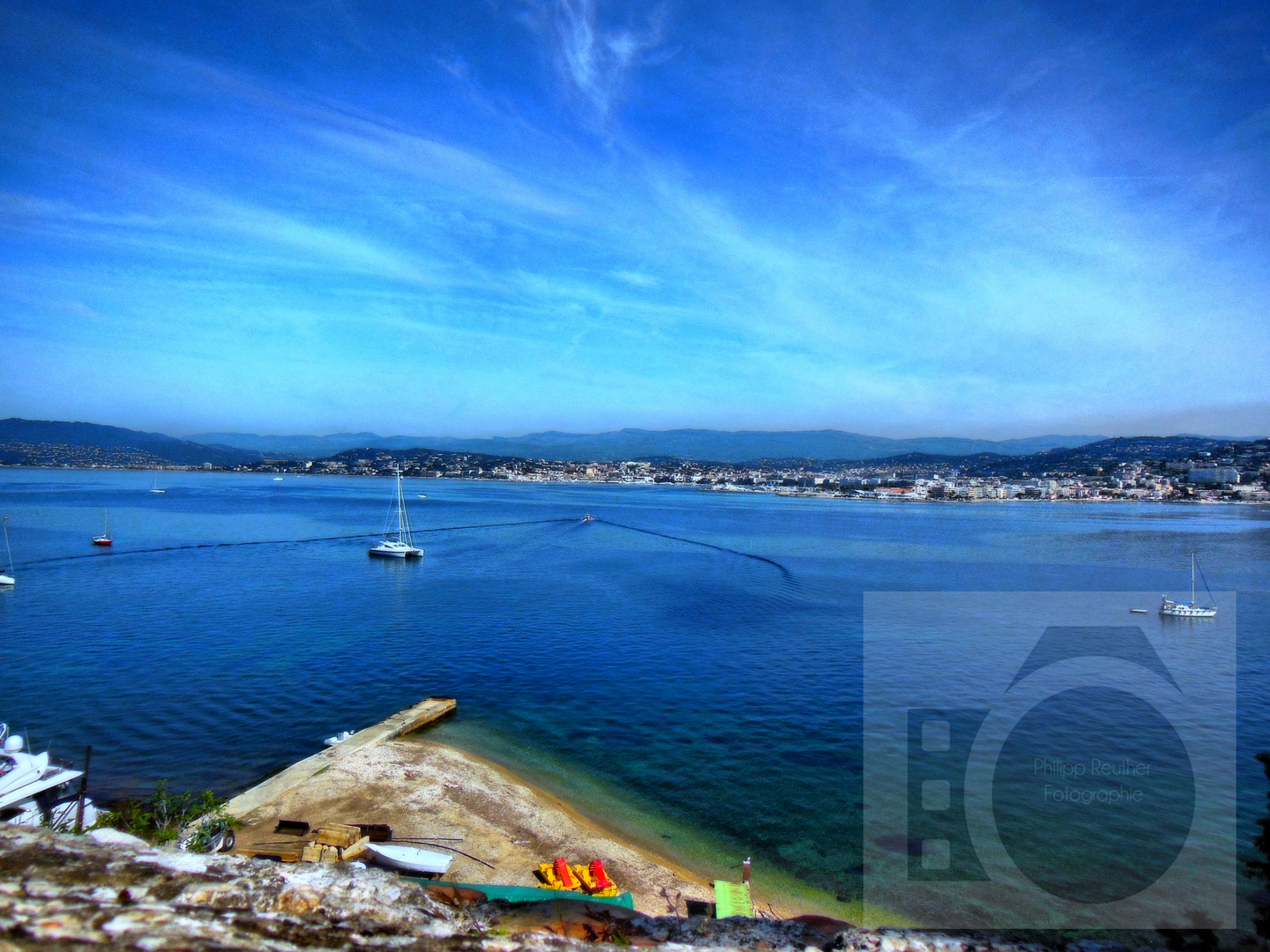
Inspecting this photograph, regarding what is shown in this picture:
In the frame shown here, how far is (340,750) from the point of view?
48.4 feet

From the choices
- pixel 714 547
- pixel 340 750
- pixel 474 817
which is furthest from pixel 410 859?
pixel 714 547

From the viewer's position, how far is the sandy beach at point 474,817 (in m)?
10.6

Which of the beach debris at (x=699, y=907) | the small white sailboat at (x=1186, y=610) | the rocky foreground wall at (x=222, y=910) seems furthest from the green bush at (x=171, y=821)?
the small white sailboat at (x=1186, y=610)

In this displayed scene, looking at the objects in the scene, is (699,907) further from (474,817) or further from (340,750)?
(340,750)

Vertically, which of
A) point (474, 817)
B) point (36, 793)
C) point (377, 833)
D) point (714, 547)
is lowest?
point (714, 547)

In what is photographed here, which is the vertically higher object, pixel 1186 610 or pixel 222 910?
pixel 222 910

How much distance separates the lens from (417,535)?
61.7m

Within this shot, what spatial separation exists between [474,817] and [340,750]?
4.27 meters

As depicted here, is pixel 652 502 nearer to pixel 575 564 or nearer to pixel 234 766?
pixel 575 564

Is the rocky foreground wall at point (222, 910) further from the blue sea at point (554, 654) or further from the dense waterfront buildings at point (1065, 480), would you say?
the dense waterfront buildings at point (1065, 480)

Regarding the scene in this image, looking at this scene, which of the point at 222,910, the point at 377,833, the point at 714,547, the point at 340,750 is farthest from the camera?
the point at 714,547

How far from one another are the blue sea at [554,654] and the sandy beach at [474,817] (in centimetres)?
86

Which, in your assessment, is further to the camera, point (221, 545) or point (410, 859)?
point (221, 545)

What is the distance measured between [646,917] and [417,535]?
60509 mm
